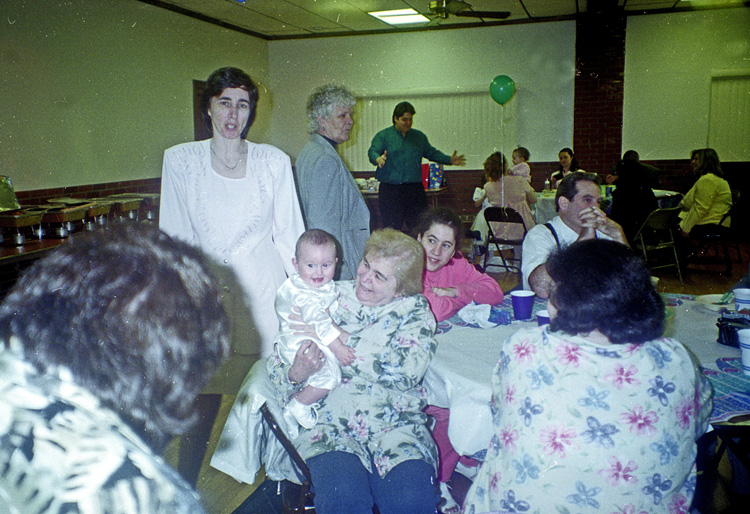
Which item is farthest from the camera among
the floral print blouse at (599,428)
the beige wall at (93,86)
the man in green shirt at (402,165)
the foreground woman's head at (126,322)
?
the man in green shirt at (402,165)

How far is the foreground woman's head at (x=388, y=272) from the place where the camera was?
204cm

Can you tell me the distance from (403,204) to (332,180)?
3.60 m

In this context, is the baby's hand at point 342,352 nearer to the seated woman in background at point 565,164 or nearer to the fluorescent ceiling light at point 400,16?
the seated woman in background at point 565,164

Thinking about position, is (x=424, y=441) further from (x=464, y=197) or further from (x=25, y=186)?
(x=464, y=197)

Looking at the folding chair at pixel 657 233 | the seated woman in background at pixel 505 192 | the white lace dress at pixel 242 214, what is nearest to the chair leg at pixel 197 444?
the white lace dress at pixel 242 214

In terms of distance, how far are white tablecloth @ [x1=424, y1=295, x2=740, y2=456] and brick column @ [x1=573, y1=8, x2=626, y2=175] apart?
730cm

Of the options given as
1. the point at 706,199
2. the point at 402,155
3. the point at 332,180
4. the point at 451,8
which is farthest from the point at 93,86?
the point at 706,199

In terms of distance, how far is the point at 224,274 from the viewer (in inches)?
94.6

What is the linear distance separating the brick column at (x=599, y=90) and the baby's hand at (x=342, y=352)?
810 centimetres

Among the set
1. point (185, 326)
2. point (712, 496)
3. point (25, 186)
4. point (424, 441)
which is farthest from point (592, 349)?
point (25, 186)

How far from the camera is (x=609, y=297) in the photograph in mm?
1371

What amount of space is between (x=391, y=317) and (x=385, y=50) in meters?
Result: 8.72

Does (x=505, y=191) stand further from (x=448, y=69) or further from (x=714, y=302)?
(x=714, y=302)

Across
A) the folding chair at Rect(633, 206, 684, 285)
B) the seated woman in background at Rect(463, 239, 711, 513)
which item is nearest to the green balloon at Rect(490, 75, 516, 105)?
the folding chair at Rect(633, 206, 684, 285)
